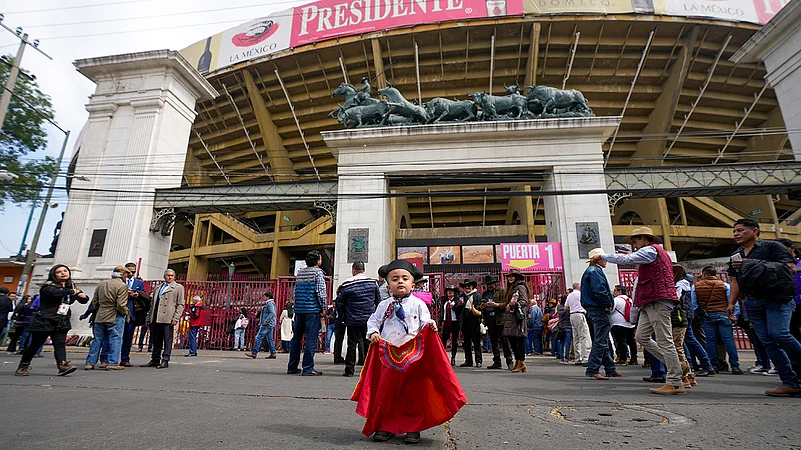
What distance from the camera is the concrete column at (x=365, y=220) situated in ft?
A: 48.3

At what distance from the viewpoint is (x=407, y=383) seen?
2.69 m

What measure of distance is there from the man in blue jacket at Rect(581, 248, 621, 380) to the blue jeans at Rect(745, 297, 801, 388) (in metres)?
1.70

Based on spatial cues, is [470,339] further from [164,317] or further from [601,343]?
[164,317]

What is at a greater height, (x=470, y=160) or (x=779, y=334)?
(x=470, y=160)

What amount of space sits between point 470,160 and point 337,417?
1349 centimetres

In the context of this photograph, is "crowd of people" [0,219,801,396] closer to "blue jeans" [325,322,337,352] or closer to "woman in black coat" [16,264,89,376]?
"woman in black coat" [16,264,89,376]

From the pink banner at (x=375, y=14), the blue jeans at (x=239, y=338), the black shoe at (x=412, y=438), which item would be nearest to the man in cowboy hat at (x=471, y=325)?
the black shoe at (x=412, y=438)

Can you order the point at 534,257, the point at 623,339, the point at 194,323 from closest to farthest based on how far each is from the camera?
the point at 623,339
the point at 194,323
the point at 534,257

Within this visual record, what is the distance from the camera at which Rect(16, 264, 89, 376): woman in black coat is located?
219 inches

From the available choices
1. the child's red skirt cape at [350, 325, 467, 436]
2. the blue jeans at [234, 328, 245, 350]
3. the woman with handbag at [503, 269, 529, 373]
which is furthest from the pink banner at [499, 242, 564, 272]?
the child's red skirt cape at [350, 325, 467, 436]

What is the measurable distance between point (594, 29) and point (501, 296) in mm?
21339

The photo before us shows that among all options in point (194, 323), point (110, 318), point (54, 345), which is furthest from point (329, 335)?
point (54, 345)

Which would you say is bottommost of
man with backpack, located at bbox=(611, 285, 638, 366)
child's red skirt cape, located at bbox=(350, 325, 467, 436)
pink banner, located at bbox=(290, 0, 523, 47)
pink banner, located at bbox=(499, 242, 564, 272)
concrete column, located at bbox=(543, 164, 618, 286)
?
child's red skirt cape, located at bbox=(350, 325, 467, 436)

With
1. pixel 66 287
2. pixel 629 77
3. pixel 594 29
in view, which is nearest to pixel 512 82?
pixel 594 29
